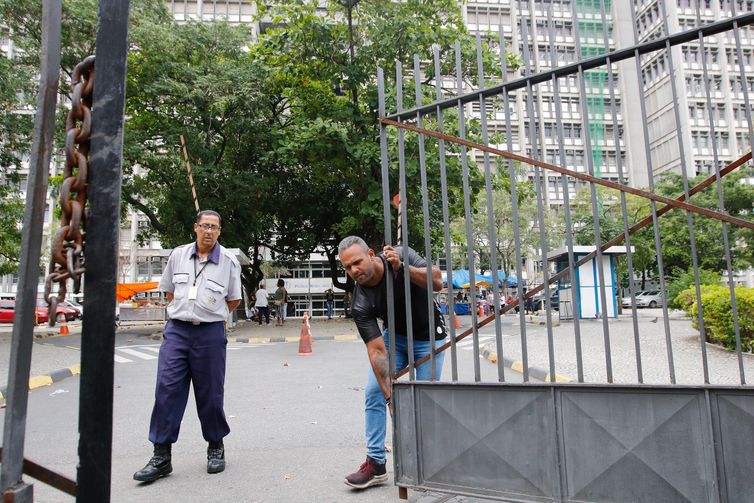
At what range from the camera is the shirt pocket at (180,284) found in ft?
13.9

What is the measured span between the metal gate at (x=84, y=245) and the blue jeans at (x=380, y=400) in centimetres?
230

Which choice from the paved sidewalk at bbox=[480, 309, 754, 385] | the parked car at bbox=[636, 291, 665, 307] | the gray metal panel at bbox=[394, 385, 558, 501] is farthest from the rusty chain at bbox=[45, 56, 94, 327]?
the parked car at bbox=[636, 291, 665, 307]

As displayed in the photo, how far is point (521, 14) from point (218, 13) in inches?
2144

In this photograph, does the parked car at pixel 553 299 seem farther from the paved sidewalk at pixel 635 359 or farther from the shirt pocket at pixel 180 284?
the shirt pocket at pixel 180 284

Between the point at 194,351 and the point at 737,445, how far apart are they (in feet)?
11.1

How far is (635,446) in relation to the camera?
2.77 m

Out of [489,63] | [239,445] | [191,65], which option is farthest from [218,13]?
[239,445]

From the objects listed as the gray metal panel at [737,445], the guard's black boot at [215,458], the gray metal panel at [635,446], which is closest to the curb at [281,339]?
the guard's black boot at [215,458]

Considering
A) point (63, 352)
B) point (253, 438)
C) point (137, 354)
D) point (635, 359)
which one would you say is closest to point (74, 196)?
point (253, 438)

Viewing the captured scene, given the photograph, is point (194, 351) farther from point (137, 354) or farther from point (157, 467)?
point (137, 354)

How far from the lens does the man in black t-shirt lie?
360 centimetres

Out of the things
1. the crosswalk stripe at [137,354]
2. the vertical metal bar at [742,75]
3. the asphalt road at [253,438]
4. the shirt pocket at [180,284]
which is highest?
the vertical metal bar at [742,75]

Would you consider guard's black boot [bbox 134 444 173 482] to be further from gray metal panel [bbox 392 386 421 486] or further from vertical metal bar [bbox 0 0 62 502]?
vertical metal bar [bbox 0 0 62 502]

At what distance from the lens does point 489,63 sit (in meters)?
16.7
